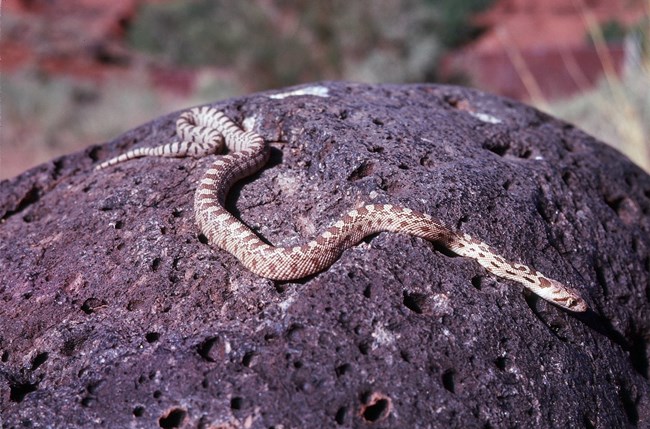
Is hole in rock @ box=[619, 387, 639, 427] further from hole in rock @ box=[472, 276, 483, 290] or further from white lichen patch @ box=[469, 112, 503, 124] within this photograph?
white lichen patch @ box=[469, 112, 503, 124]

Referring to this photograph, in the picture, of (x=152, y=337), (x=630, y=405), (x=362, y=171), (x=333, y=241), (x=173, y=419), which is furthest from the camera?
(x=362, y=171)

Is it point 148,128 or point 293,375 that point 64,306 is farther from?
point 148,128

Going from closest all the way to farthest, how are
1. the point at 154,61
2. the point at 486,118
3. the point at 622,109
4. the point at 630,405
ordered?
the point at 630,405 → the point at 486,118 → the point at 622,109 → the point at 154,61

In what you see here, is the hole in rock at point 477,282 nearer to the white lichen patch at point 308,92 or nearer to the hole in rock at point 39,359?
the white lichen patch at point 308,92

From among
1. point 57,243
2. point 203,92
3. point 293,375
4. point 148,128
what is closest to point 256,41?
point 203,92

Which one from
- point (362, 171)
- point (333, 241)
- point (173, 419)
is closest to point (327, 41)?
point (362, 171)

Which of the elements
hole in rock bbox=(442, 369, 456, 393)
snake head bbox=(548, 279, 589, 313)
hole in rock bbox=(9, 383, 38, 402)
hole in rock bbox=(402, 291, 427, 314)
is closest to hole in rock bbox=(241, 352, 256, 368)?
hole in rock bbox=(402, 291, 427, 314)

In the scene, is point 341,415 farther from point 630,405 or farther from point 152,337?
point 630,405
